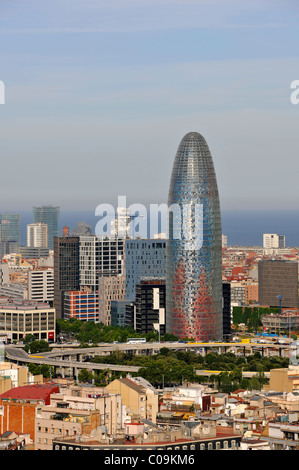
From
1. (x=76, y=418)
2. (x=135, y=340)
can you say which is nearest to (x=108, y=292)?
(x=135, y=340)

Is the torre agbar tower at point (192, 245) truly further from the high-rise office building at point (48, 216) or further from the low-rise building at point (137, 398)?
the high-rise office building at point (48, 216)

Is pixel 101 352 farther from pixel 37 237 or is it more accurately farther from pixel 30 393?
pixel 37 237

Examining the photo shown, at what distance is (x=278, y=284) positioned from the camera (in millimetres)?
56875

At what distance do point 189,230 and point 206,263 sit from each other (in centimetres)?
124

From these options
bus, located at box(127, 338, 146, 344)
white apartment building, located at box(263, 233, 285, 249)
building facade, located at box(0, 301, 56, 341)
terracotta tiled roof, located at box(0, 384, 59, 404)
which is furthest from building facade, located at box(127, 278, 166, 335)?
white apartment building, located at box(263, 233, 285, 249)

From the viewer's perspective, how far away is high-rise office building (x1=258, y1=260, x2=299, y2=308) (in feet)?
183

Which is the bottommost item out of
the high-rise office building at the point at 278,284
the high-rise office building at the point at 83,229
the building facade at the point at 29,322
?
the building facade at the point at 29,322

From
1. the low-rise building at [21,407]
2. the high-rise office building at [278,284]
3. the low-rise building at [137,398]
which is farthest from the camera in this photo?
the high-rise office building at [278,284]

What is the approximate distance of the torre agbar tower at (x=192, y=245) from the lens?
47.7 metres

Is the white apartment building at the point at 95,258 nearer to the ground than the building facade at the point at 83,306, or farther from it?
farther from it

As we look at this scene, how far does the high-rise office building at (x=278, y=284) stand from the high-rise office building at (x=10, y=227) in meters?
20.2

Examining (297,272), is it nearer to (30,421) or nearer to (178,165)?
(178,165)

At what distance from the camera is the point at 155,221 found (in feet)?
173

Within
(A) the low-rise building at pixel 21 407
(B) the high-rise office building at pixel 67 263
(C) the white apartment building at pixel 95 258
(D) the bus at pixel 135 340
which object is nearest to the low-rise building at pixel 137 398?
(A) the low-rise building at pixel 21 407
